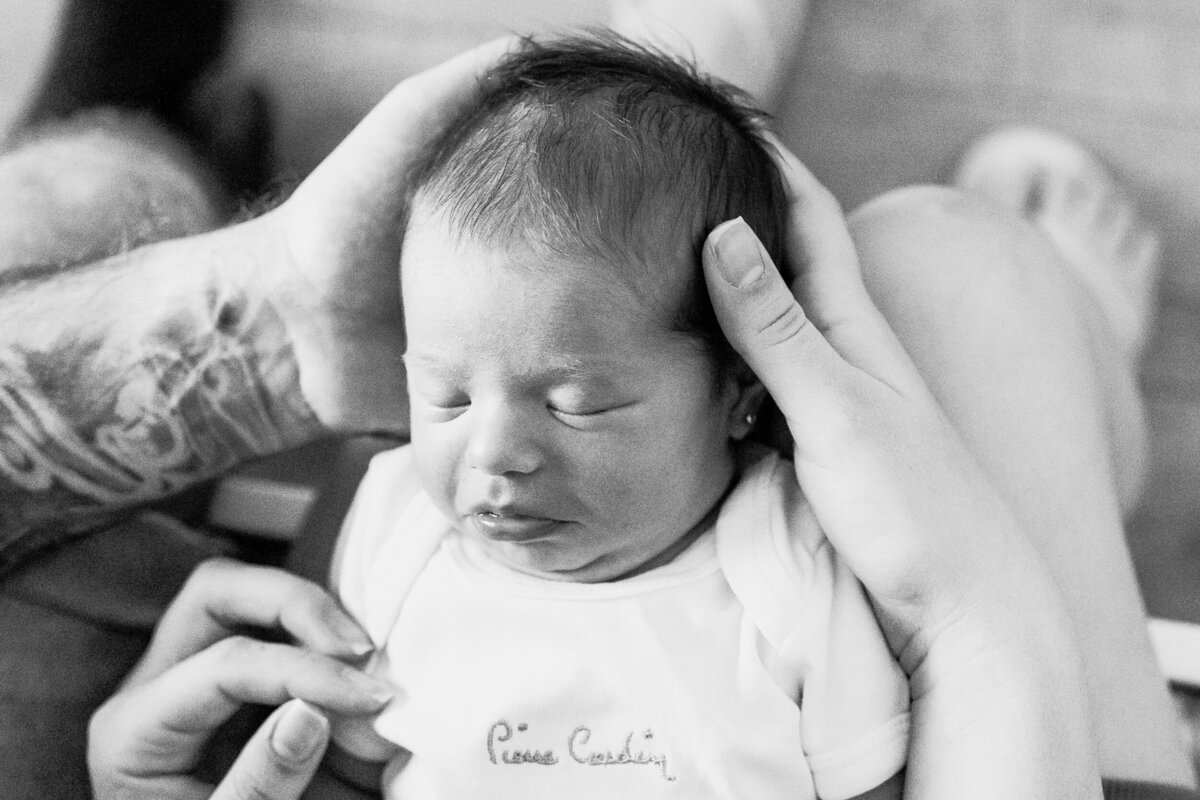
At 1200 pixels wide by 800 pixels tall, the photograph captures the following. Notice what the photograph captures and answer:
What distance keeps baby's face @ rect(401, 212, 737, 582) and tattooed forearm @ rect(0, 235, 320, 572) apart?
248 mm

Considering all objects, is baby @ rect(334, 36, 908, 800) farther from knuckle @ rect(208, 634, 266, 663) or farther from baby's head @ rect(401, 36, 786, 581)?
knuckle @ rect(208, 634, 266, 663)

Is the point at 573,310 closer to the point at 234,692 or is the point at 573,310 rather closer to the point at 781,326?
the point at 781,326

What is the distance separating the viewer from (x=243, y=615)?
978 millimetres

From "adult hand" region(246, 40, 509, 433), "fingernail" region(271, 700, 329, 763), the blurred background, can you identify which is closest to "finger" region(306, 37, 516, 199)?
"adult hand" region(246, 40, 509, 433)

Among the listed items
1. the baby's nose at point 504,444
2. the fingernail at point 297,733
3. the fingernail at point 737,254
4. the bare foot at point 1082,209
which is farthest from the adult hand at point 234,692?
the bare foot at point 1082,209

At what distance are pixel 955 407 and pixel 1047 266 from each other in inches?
8.4

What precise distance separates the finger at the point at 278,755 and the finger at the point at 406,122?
45 cm

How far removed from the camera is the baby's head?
80 centimetres

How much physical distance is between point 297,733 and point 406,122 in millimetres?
522

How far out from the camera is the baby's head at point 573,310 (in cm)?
80

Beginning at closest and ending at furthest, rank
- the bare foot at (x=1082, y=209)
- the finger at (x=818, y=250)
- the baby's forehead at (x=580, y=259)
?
the baby's forehead at (x=580, y=259) < the finger at (x=818, y=250) < the bare foot at (x=1082, y=209)

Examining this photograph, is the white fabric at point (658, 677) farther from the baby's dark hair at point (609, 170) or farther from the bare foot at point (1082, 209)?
the bare foot at point (1082, 209)

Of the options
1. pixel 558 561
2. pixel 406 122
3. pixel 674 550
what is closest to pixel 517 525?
pixel 558 561

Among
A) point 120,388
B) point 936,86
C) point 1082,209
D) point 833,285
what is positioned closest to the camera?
point 833,285
